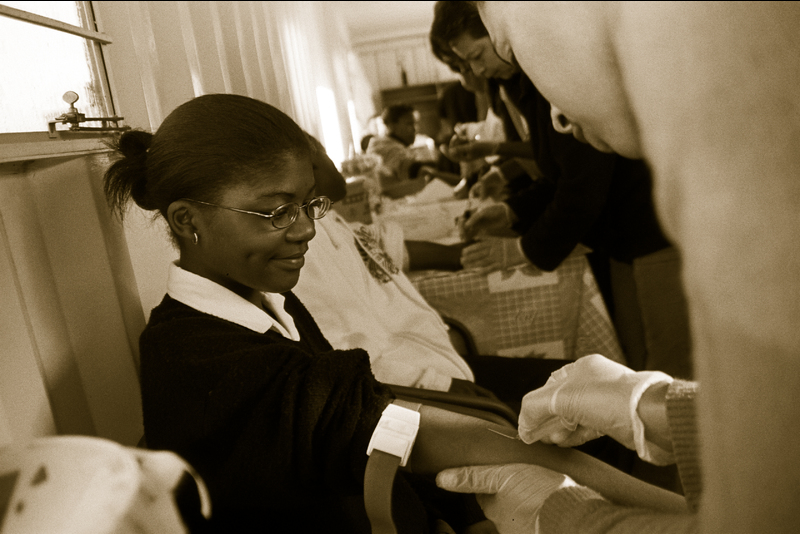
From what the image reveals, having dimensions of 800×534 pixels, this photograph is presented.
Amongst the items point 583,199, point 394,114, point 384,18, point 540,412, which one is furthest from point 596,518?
point 384,18

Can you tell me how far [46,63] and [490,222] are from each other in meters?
1.40

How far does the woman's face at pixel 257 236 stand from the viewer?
81 cm

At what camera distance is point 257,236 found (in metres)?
0.83

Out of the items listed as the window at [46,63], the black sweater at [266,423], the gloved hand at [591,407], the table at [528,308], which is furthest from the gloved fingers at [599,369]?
the table at [528,308]

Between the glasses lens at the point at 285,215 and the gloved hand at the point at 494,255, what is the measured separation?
99 centimetres

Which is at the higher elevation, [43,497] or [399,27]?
[399,27]

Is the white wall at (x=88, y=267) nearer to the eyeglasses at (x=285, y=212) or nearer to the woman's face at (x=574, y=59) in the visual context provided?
the eyeglasses at (x=285, y=212)

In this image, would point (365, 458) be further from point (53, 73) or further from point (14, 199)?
point (53, 73)

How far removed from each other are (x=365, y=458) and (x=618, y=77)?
0.49 metres

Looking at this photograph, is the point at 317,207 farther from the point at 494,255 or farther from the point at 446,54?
the point at 446,54

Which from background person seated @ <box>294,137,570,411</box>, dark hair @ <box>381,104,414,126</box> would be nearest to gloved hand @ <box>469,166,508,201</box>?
background person seated @ <box>294,137,570,411</box>

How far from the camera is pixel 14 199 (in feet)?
2.56

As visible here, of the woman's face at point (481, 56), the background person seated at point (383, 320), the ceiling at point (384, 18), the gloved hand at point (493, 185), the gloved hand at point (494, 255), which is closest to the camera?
the background person seated at point (383, 320)

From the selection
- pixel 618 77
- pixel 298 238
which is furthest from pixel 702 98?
pixel 298 238
